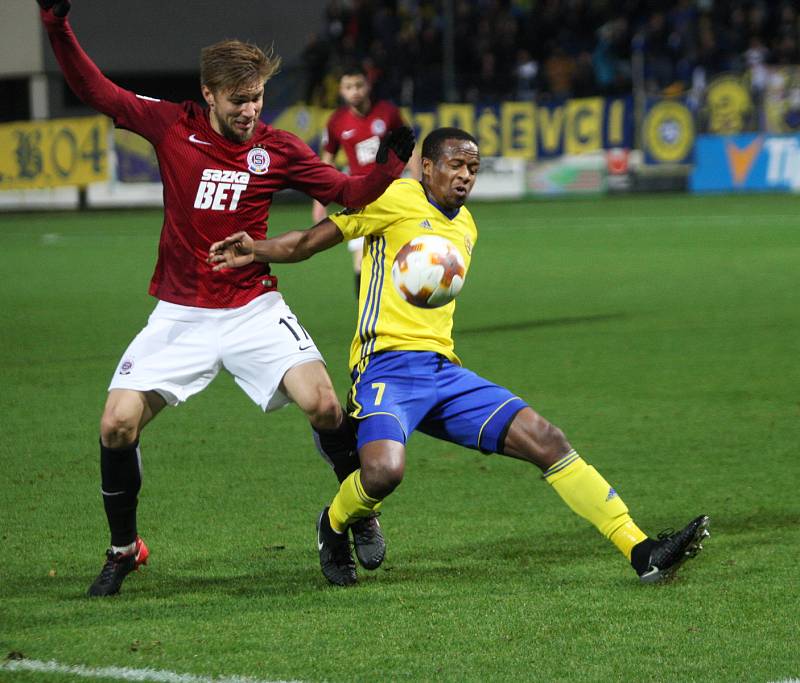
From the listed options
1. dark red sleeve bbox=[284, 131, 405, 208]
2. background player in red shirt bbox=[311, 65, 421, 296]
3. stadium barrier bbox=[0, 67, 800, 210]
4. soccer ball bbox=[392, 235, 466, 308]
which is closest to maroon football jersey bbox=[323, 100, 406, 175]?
background player in red shirt bbox=[311, 65, 421, 296]

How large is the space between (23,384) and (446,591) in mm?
5486

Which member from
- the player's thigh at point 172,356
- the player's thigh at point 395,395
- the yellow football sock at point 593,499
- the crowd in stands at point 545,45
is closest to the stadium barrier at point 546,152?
the crowd in stands at point 545,45

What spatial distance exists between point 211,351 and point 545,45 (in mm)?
28025

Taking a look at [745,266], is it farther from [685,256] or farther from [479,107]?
[479,107]

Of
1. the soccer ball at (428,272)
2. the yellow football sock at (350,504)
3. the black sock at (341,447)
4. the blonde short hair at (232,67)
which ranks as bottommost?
the yellow football sock at (350,504)

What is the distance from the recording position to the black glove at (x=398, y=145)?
5180 mm

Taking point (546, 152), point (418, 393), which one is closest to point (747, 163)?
point (546, 152)

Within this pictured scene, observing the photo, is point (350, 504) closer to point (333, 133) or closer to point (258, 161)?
point (258, 161)

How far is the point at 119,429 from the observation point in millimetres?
5035

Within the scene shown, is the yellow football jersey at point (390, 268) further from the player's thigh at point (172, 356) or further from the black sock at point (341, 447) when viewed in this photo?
the player's thigh at point (172, 356)

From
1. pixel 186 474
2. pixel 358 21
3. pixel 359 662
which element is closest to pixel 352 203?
pixel 359 662

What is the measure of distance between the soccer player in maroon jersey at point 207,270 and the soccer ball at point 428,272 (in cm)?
25

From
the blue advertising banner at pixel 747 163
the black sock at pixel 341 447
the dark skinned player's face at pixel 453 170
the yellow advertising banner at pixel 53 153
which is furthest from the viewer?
the yellow advertising banner at pixel 53 153

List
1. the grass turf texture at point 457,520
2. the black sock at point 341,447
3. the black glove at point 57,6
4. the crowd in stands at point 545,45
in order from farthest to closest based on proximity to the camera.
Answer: the crowd in stands at point 545,45 → the black sock at point 341,447 → the black glove at point 57,6 → the grass turf texture at point 457,520
